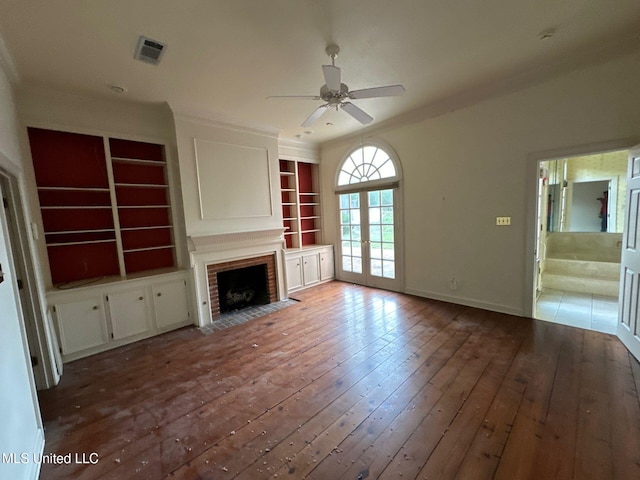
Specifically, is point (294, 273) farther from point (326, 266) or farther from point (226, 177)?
point (226, 177)

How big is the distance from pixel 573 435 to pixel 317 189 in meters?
Answer: 5.07

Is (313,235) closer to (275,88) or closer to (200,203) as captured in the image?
(200,203)

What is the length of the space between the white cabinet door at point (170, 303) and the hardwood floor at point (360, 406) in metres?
0.33

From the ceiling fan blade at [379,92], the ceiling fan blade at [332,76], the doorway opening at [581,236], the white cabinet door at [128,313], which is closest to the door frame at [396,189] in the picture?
the doorway opening at [581,236]

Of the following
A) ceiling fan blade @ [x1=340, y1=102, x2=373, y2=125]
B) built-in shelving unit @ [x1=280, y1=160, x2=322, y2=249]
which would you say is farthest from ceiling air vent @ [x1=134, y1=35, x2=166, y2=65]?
built-in shelving unit @ [x1=280, y1=160, x2=322, y2=249]

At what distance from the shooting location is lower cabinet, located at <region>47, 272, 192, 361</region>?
2918 millimetres

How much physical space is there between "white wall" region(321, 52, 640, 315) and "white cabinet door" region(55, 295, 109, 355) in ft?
14.1

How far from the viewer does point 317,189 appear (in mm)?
5898

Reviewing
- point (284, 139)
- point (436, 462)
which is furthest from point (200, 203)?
point (436, 462)

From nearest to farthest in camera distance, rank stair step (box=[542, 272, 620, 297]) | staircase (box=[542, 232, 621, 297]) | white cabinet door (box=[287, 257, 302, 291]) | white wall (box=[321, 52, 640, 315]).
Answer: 1. white wall (box=[321, 52, 640, 315])
2. stair step (box=[542, 272, 620, 297])
3. staircase (box=[542, 232, 621, 297])
4. white cabinet door (box=[287, 257, 302, 291])

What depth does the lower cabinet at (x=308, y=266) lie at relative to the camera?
509 cm

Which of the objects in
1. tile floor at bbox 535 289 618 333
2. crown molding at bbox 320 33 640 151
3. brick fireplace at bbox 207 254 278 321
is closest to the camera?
crown molding at bbox 320 33 640 151

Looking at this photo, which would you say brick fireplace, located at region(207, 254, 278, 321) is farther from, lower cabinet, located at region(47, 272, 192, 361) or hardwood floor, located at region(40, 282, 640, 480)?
hardwood floor, located at region(40, 282, 640, 480)

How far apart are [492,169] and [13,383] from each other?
4.80 m
